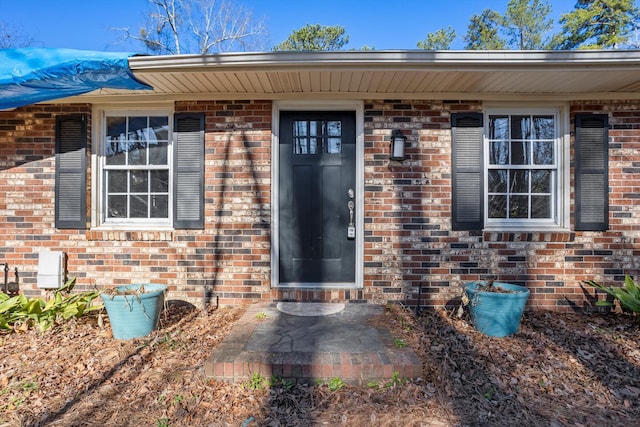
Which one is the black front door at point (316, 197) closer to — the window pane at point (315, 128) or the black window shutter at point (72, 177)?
the window pane at point (315, 128)

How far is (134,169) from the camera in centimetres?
378

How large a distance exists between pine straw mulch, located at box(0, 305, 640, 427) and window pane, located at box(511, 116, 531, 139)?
204cm

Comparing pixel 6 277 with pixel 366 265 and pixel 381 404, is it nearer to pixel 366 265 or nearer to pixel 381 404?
pixel 366 265

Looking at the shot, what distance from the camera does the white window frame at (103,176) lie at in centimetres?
373

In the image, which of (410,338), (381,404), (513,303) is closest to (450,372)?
(410,338)

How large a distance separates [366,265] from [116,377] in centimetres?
236

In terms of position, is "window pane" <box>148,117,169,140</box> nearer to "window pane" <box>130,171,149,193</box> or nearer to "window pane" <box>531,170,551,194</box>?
"window pane" <box>130,171,149,193</box>

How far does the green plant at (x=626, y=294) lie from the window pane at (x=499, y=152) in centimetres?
154

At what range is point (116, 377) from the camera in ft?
7.88

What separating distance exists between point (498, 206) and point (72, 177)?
4.62m

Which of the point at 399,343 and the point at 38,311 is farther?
the point at 38,311

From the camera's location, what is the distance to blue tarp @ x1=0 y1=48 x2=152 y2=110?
2775 mm

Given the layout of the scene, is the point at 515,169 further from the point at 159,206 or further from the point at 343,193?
the point at 159,206

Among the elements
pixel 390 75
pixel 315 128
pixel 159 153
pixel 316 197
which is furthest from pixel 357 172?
pixel 159 153
